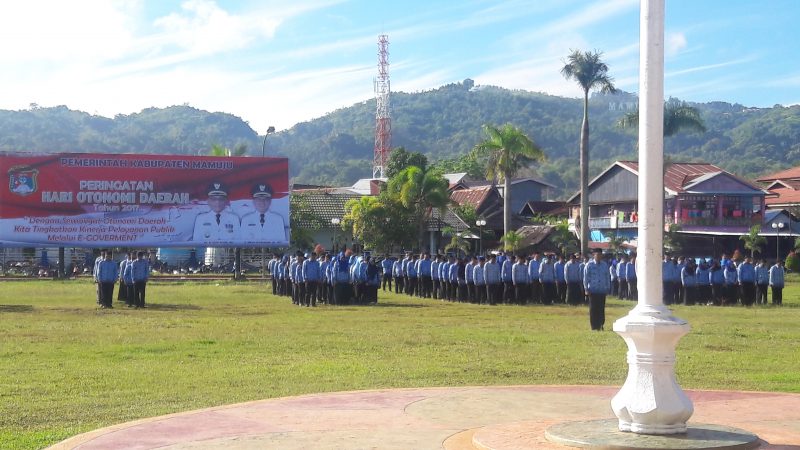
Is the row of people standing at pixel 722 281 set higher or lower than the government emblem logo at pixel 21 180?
lower

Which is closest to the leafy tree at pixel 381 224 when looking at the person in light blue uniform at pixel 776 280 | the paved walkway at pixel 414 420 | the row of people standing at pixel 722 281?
the row of people standing at pixel 722 281

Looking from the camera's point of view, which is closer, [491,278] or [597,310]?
[597,310]

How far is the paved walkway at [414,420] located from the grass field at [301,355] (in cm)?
79

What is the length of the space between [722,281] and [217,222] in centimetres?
2347

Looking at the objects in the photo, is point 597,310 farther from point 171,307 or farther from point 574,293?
point 171,307

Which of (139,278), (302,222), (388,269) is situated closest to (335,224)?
(302,222)

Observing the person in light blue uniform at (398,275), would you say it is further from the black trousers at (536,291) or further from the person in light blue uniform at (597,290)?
the person in light blue uniform at (597,290)

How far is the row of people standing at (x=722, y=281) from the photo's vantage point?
1206 inches

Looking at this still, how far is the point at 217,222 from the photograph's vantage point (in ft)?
155

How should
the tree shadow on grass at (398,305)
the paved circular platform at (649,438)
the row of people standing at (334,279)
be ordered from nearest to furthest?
1. the paved circular platform at (649,438)
2. the tree shadow on grass at (398,305)
3. the row of people standing at (334,279)

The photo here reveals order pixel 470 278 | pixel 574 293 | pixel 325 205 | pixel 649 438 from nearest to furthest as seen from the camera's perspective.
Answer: pixel 649 438, pixel 574 293, pixel 470 278, pixel 325 205

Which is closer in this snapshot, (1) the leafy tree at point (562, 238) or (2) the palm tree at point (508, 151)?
(2) the palm tree at point (508, 151)

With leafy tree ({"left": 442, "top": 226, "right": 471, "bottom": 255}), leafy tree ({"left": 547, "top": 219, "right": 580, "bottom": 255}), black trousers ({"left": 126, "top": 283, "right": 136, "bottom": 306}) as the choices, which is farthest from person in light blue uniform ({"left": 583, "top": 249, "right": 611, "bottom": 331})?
leafy tree ({"left": 547, "top": 219, "right": 580, "bottom": 255})

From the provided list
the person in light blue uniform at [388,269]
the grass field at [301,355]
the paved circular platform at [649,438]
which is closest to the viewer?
the paved circular platform at [649,438]
